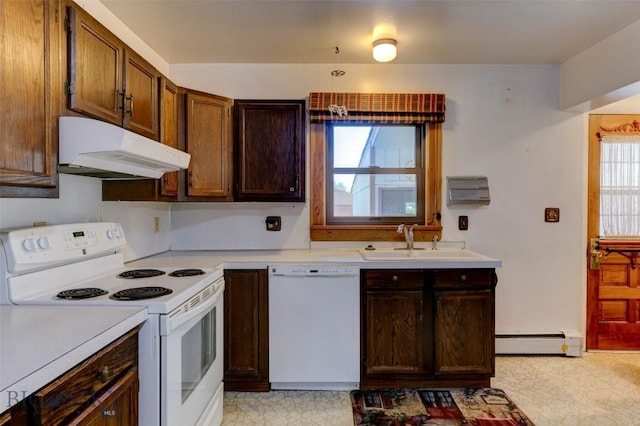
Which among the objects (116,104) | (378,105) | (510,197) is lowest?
(510,197)

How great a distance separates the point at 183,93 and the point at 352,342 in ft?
→ 6.60

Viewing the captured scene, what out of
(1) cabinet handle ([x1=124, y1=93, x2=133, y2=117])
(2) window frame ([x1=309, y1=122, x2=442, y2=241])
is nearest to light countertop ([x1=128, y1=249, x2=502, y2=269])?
(2) window frame ([x1=309, y1=122, x2=442, y2=241])

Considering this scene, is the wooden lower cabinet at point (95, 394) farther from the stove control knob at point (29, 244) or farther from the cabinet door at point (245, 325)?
the cabinet door at point (245, 325)

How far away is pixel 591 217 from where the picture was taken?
2953 millimetres

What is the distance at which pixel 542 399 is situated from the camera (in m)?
2.25

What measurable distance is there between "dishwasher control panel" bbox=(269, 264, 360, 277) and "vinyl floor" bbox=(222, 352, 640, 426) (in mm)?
794

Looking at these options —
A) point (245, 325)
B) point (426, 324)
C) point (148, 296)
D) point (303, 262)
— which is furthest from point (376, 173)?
point (148, 296)

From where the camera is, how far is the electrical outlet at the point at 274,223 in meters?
2.88

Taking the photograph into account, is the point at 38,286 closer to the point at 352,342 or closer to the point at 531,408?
the point at 352,342

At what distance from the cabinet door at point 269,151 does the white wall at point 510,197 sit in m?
0.32

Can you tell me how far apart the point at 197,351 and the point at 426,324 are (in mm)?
1439

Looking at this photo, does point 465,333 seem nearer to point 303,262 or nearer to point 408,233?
point 408,233

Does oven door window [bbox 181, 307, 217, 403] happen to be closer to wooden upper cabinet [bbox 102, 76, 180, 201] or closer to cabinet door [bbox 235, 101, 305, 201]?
wooden upper cabinet [bbox 102, 76, 180, 201]

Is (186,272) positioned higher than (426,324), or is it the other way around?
(186,272)
